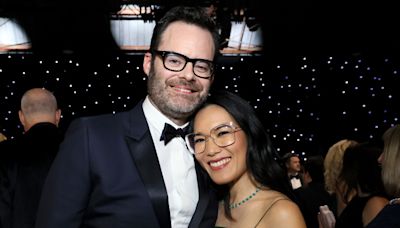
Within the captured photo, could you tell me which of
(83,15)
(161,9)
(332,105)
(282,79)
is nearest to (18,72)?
(83,15)

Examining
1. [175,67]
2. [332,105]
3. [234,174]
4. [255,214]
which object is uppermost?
[175,67]

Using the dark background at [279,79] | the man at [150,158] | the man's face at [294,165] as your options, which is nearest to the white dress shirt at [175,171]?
the man at [150,158]

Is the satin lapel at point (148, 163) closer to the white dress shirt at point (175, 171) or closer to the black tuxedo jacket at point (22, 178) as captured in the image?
the white dress shirt at point (175, 171)

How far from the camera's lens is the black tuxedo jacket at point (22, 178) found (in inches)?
111

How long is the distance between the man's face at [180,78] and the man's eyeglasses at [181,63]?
1cm

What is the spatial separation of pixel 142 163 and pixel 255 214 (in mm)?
508

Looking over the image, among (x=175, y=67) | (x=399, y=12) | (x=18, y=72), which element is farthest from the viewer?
(x=18, y=72)

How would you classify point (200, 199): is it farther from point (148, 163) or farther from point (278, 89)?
point (278, 89)

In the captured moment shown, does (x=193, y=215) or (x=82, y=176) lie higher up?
(x=82, y=176)

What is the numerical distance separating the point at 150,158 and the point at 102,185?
0.18 metres

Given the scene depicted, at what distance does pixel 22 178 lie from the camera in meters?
2.83

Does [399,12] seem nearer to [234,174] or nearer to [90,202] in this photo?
[234,174]

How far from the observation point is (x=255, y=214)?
2.03 m

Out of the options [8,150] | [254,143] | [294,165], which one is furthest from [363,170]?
[294,165]
